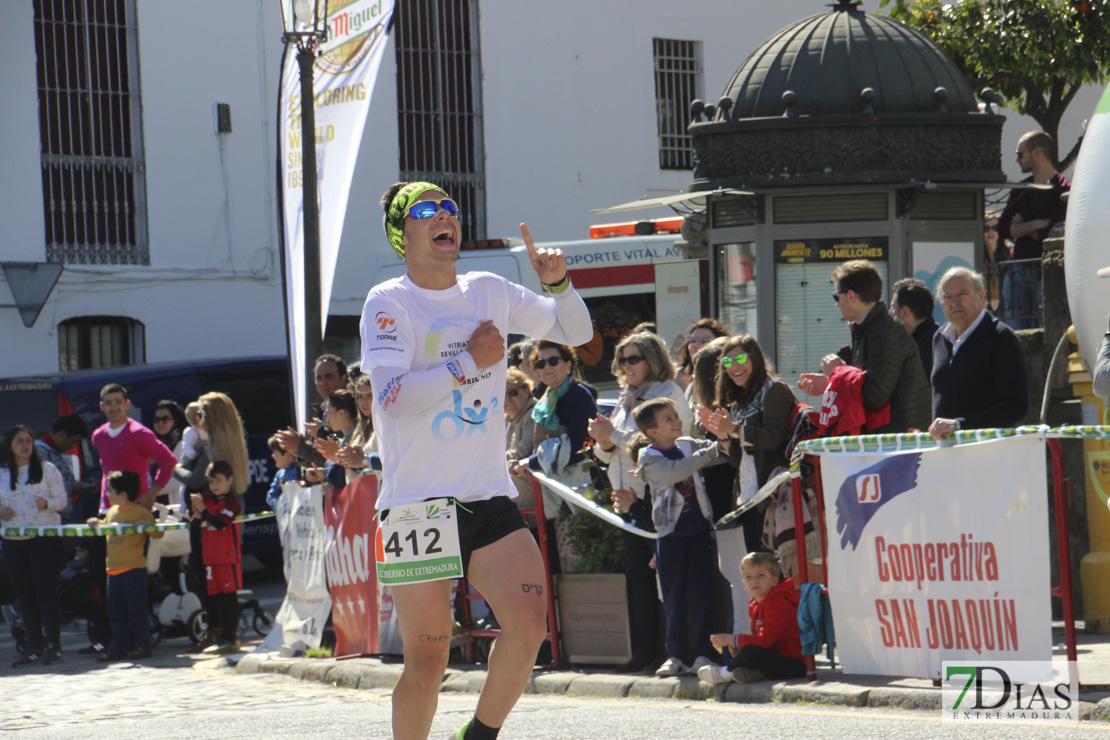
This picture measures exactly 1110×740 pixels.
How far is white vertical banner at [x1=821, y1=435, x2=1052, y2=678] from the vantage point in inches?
261

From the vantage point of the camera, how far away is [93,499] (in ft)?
45.2

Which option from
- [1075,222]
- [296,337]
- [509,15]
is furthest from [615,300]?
[509,15]

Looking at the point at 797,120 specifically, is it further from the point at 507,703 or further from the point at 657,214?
the point at 657,214

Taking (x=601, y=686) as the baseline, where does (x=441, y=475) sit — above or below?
above

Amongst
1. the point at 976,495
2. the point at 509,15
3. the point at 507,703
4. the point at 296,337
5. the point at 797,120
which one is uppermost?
the point at 509,15

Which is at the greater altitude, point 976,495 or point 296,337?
point 296,337

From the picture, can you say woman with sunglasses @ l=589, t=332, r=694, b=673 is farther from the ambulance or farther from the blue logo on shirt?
the ambulance

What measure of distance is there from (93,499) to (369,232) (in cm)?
1154

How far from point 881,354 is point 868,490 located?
786 millimetres

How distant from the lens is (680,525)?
8031 millimetres

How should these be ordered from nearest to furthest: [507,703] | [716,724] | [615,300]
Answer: [507,703] → [716,724] → [615,300]

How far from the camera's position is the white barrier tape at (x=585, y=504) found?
827cm

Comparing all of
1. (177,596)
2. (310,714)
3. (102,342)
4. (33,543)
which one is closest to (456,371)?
(310,714)

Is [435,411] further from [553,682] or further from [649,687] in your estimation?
[553,682]
